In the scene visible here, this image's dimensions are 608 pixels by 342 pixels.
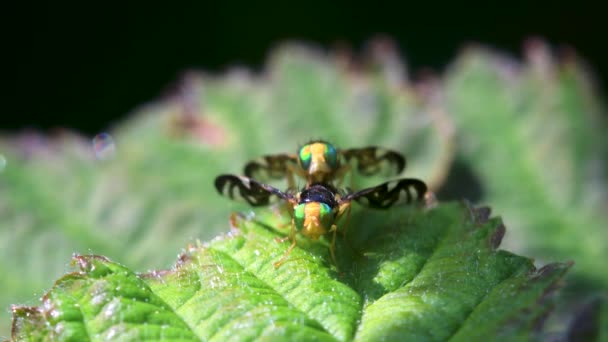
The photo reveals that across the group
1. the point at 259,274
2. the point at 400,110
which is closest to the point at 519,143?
the point at 400,110

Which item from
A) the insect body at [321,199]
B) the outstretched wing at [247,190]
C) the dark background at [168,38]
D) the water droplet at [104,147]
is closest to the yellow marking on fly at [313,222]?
the insect body at [321,199]

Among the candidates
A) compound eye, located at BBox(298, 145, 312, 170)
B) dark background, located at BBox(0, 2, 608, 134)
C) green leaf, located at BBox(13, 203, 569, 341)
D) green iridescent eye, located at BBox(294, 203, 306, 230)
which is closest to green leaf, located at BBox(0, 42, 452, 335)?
compound eye, located at BBox(298, 145, 312, 170)

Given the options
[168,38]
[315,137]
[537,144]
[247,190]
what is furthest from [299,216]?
[168,38]

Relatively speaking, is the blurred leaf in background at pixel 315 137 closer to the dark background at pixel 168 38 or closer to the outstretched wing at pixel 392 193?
the outstretched wing at pixel 392 193

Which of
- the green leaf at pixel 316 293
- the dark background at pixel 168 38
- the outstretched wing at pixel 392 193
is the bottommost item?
the green leaf at pixel 316 293

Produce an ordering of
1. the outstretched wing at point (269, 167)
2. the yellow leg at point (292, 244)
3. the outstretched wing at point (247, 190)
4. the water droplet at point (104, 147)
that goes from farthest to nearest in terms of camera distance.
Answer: the water droplet at point (104, 147), the outstretched wing at point (269, 167), the outstretched wing at point (247, 190), the yellow leg at point (292, 244)

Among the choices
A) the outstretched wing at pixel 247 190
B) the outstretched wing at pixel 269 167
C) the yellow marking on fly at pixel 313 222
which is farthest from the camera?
the outstretched wing at pixel 269 167

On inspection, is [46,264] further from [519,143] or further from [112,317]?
[519,143]
